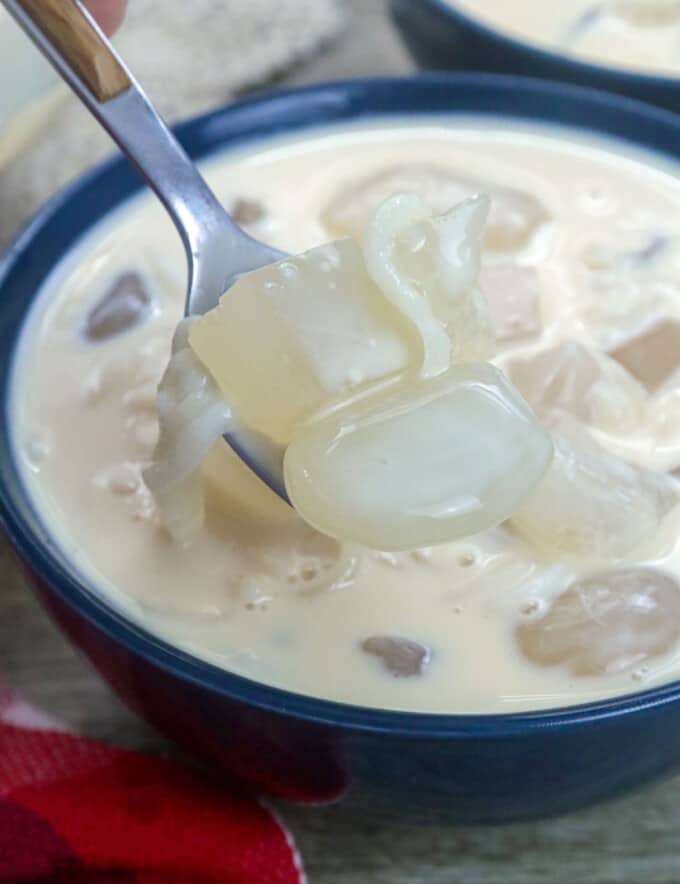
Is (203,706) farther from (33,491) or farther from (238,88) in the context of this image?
(238,88)

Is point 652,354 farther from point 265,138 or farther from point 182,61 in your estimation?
point 182,61

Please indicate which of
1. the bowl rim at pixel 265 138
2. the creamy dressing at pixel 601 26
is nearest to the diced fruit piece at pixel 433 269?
the bowl rim at pixel 265 138

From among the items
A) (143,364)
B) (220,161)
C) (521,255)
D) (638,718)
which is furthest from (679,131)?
(638,718)

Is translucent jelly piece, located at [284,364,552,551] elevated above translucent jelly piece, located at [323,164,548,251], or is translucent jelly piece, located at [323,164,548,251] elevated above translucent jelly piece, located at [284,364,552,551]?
translucent jelly piece, located at [284,364,552,551]

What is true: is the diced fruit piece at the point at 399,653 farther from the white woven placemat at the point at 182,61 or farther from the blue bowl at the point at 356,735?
the white woven placemat at the point at 182,61

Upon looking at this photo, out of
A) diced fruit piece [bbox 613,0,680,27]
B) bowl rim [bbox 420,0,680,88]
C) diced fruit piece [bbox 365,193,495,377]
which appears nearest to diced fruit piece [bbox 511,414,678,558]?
diced fruit piece [bbox 365,193,495,377]

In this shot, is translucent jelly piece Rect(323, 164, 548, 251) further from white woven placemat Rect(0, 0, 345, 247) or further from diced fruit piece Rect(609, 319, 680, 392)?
white woven placemat Rect(0, 0, 345, 247)

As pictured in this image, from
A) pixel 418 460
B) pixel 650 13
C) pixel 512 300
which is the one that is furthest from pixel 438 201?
pixel 650 13
